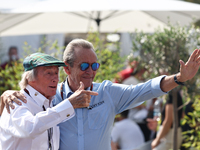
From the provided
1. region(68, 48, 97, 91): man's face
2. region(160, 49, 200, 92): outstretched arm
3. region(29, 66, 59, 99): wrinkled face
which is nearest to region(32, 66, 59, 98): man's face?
region(29, 66, 59, 99): wrinkled face

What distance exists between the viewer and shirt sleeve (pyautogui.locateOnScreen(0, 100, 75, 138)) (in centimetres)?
198

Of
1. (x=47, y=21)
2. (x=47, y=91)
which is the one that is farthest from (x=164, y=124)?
(x=47, y=21)

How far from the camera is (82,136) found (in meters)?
2.54

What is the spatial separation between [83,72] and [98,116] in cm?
40

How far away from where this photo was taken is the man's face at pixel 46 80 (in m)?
2.31

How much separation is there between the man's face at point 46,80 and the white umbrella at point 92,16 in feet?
8.90

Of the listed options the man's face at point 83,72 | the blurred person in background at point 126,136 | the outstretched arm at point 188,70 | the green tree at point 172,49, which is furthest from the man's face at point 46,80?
the blurred person in background at point 126,136

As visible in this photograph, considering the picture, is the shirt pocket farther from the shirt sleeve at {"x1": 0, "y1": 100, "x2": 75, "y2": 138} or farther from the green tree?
the green tree

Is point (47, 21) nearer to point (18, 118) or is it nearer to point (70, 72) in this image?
point (70, 72)

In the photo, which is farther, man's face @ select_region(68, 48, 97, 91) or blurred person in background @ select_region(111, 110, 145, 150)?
blurred person in background @ select_region(111, 110, 145, 150)

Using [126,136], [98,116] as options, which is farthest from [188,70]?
[126,136]

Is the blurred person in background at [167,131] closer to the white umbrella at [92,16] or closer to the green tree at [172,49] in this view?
the green tree at [172,49]

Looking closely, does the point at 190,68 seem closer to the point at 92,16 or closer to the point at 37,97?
the point at 37,97

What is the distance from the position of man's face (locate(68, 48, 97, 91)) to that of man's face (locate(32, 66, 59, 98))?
14.6 inches
